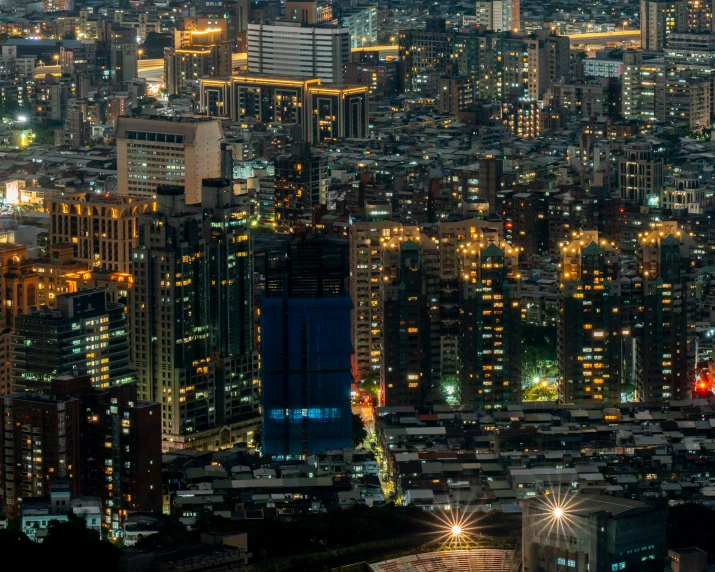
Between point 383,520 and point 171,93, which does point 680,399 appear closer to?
point 383,520

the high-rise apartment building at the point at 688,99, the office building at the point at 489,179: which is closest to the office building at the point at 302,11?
the high-rise apartment building at the point at 688,99

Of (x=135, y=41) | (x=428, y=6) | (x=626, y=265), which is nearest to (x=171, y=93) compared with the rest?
(x=135, y=41)

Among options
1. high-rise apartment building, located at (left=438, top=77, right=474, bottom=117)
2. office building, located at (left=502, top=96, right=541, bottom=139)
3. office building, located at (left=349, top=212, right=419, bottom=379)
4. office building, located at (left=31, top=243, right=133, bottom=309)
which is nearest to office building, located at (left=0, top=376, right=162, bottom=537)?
office building, located at (left=31, top=243, right=133, bottom=309)

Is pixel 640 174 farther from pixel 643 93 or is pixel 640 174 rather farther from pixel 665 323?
pixel 665 323

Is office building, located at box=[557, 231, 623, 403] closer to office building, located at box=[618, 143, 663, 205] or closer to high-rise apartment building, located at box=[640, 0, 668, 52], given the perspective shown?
office building, located at box=[618, 143, 663, 205]

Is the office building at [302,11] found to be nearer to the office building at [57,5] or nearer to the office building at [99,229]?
the office building at [57,5]
